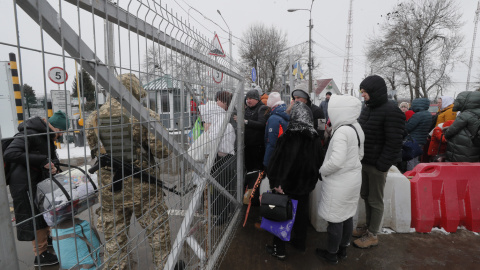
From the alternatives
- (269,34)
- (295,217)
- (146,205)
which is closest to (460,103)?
(295,217)

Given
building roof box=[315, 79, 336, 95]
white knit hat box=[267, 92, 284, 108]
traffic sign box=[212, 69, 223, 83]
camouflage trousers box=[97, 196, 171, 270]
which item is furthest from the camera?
building roof box=[315, 79, 336, 95]

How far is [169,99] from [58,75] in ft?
2.31

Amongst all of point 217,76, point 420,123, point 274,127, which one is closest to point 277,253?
point 274,127

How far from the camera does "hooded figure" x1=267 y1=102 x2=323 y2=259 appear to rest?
288 centimetres

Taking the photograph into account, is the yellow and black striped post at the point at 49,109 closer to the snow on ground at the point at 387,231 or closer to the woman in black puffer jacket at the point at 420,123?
the snow on ground at the point at 387,231

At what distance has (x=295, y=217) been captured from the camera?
3.04m

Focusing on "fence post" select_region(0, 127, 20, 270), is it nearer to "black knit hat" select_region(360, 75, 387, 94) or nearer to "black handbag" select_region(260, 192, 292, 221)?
"black handbag" select_region(260, 192, 292, 221)

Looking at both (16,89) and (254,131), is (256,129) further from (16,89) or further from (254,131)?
(16,89)

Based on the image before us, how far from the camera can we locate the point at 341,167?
8.89 ft

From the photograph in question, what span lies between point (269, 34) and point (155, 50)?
33020 mm

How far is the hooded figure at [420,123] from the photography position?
5.08 metres

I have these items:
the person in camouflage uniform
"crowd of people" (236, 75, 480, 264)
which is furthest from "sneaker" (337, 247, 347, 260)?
the person in camouflage uniform

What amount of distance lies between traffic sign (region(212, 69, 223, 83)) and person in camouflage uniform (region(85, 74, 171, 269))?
42.5 inches

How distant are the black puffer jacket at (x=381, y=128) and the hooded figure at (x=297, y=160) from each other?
65cm
